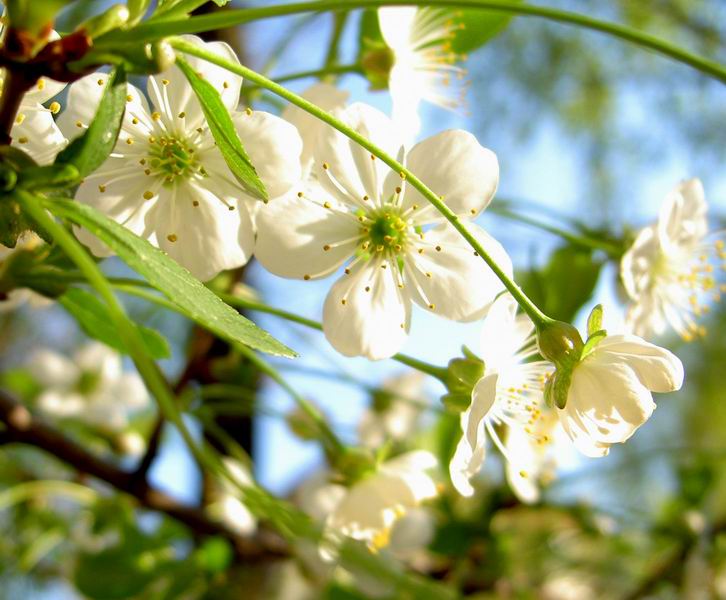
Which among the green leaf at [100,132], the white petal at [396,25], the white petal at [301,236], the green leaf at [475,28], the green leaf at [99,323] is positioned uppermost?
the green leaf at [475,28]

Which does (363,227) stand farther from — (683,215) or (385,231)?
(683,215)

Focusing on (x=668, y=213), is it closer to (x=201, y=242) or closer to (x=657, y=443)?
(x=201, y=242)

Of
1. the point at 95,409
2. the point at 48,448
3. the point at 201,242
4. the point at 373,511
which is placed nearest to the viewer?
the point at 201,242

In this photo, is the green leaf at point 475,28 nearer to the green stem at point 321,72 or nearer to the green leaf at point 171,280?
the green stem at point 321,72

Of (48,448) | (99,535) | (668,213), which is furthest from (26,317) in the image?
(668,213)

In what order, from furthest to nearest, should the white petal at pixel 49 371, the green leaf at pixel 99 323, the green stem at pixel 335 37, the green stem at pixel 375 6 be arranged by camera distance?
the white petal at pixel 49 371
the green stem at pixel 335 37
the green leaf at pixel 99 323
the green stem at pixel 375 6

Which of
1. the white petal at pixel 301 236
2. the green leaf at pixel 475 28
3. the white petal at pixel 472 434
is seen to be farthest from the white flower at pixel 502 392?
the green leaf at pixel 475 28
